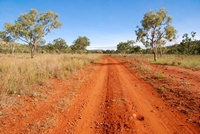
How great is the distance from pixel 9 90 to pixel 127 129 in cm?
465

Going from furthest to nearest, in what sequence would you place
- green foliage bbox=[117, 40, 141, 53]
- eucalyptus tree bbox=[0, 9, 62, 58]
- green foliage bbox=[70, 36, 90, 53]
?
green foliage bbox=[117, 40, 141, 53], green foliage bbox=[70, 36, 90, 53], eucalyptus tree bbox=[0, 9, 62, 58]

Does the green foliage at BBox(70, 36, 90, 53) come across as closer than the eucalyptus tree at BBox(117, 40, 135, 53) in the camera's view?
Yes

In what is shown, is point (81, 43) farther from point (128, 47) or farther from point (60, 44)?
point (128, 47)

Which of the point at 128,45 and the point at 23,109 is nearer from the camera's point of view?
the point at 23,109

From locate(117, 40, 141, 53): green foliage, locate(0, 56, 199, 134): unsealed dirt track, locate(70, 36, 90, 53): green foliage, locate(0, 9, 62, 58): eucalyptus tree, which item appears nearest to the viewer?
locate(0, 56, 199, 134): unsealed dirt track

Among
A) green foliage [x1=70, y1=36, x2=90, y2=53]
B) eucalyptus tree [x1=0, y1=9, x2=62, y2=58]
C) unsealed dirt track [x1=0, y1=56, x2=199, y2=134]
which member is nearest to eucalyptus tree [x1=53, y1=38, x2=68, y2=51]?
green foliage [x1=70, y1=36, x2=90, y2=53]

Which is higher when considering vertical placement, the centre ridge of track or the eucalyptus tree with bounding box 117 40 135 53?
the eucalyptus tree with bounding box 117 40 135 53

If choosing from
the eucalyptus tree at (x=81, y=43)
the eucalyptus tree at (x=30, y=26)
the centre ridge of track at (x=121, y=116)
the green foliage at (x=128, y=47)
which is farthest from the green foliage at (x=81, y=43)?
the centre ridge of track at (x=121, y=116)

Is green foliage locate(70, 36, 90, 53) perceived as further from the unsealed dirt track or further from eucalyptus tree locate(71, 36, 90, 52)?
the unsealed dirt track

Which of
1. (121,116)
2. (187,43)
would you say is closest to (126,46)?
(187,43)

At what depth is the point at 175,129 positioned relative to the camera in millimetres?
3547

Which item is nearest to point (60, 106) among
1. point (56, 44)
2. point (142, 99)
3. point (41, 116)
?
point (41, 116)

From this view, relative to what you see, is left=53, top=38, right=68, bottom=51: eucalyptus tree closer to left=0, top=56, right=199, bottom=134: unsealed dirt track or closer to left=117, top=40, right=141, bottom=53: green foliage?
left=117, top=40, right=141, bottom=53: green foliage

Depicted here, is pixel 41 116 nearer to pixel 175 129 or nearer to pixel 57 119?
pixel 57 119
